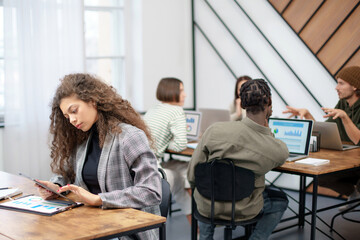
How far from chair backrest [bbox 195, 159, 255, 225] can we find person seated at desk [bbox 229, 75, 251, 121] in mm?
1989

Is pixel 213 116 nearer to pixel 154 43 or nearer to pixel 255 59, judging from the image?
pixel 255 59

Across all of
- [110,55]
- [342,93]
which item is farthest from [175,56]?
[342,93]

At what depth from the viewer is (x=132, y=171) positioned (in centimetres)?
220

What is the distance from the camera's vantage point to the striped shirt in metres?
3.78

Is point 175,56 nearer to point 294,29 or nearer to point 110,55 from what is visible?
point 110,55

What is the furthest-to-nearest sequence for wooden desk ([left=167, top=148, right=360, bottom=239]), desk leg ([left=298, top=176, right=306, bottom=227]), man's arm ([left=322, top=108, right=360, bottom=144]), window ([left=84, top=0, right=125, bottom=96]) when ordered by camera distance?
window ([left=84, top=0, right=125, bottom=96]) → desk leg ([left=298, top=176, right=306, bottom=227]) → man's arm ([left=322, top=108, right=360, bottom=144]) → wooden desk ([left=167, top=148, right=360, bottom=239])

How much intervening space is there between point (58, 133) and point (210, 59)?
361 cm

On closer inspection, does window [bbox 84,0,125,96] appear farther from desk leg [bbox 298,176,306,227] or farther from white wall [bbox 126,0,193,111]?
desk leg [bbox 298,176,306,227]

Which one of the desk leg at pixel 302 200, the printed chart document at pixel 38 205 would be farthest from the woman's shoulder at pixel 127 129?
the desk leg at pixel 302 200

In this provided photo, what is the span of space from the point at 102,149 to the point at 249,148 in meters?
0.88

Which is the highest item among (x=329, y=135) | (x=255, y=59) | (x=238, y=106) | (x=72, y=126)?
(x=255, y=59)

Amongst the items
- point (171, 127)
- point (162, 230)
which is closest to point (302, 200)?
point (171, 127)

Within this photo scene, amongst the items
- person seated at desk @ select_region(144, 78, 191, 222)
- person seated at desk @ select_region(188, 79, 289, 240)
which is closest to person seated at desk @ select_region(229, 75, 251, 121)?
person seated at desk @ select_region(144, 78, 191, 222)

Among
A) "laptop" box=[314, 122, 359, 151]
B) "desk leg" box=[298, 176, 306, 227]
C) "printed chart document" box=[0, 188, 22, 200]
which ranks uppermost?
"laptop" box=[314, 122, 359, 151]
